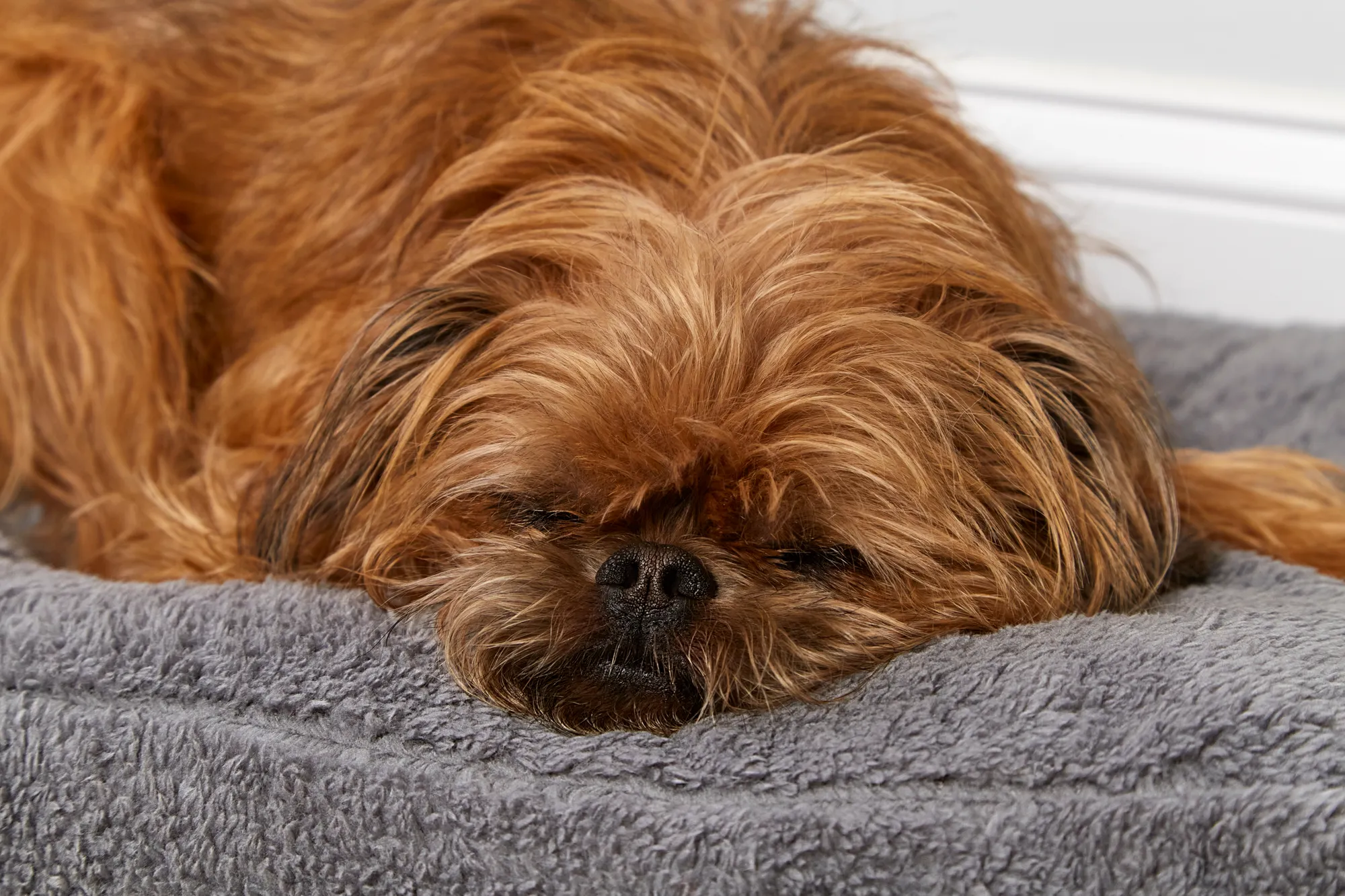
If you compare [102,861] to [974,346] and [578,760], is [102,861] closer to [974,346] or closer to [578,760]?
[578,760]

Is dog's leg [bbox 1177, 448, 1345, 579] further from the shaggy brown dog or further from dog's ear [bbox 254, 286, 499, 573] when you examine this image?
dog's ear [bbox 254, 286, 499, 573]

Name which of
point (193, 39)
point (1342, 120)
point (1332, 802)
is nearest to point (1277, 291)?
point (1342, 120)

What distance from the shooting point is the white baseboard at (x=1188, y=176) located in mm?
2955

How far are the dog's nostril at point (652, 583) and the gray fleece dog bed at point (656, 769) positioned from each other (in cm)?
13

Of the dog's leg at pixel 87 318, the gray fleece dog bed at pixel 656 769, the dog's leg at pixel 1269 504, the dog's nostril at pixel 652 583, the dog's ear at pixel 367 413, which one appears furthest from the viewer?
the dog's leg at pixel 87 318

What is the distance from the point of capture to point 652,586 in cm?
141

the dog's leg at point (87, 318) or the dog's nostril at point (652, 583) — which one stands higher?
the dog's nostril at point (652, 583)

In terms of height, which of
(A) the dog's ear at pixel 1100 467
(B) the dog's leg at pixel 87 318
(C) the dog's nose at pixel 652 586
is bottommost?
(B) the dog's leg at pixel 87 318

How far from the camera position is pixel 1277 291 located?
3.08 metres

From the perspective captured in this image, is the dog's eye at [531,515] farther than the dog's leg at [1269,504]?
No

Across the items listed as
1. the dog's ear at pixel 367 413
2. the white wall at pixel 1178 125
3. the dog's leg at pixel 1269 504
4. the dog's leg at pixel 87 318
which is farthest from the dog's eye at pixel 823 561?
the white wall at pixel 1178 125

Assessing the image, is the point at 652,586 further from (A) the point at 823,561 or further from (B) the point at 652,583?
(A) the point at 823,561

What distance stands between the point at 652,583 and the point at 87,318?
122cm

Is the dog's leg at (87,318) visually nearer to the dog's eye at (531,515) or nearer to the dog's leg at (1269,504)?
the dog's eye at (531,515)
